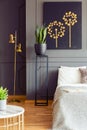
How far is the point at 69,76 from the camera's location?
573cm

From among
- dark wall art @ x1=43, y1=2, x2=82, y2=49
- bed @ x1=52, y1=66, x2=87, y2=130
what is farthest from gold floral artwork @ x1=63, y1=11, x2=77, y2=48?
bed @ x1=52, y1=66, x2=87, y2=130

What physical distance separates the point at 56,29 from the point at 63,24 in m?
0.18

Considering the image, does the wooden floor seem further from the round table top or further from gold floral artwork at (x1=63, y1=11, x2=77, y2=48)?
gold floral artwork at (x1=63, y1=11, x2=77, y2=48)

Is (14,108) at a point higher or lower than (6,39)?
lower

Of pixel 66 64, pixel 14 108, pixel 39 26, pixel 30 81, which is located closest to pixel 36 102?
pixel 30 81

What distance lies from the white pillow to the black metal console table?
0.42 metres

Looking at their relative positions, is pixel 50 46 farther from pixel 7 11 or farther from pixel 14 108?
pixel 14 108

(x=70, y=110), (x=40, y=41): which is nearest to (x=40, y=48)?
(x=40, y=41)

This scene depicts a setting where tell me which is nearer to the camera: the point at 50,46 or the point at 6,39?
the point at 50,46

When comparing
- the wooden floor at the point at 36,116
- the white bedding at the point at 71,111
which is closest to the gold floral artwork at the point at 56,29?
the wooden floor at the point at 36,116

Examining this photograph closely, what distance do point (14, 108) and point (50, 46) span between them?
112 inches

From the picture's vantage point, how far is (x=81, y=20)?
598 centimetres

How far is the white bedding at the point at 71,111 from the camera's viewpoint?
3903 mm

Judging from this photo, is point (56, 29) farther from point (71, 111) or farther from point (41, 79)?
point (71, 111)
